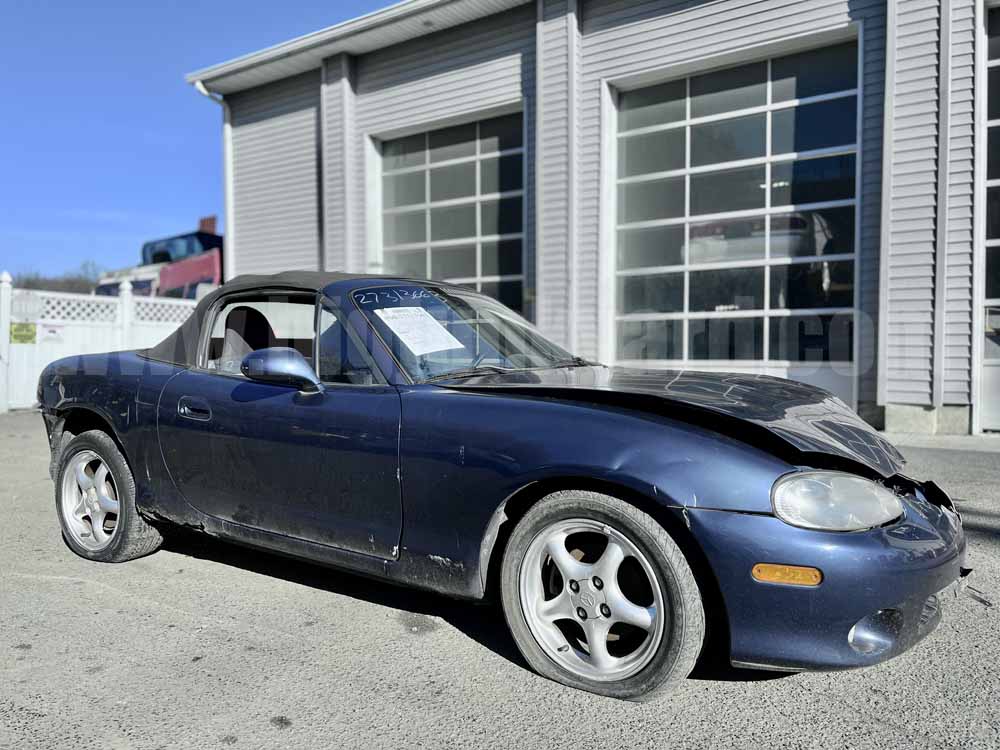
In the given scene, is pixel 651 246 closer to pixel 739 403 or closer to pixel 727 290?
pixel 727 290

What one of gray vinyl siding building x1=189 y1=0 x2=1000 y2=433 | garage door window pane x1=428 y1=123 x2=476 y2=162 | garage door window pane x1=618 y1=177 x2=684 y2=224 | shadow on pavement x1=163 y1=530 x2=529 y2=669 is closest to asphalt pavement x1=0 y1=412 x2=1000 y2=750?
shadow on pavement x1=163 y1=530 x2=529 y2=669

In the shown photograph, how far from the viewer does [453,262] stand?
40.7 ft

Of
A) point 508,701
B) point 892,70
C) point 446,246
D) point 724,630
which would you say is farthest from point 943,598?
point 446,246

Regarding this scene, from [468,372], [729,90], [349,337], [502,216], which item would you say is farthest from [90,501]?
[729,90]

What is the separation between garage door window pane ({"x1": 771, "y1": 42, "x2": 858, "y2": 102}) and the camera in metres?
9.06

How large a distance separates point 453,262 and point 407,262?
98 cm

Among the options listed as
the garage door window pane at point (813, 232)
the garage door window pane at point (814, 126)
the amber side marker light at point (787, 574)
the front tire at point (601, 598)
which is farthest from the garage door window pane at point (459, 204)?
the amber side marker light at point (787, 574)

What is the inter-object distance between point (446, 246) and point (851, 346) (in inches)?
254

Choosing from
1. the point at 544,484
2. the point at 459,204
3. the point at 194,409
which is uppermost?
the point at 459,204

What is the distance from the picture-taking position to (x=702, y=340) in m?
10.1

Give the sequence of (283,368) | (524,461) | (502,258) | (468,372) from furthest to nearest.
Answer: (502,258)
(468,372)
(283,368)
(524,461)

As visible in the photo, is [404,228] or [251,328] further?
[404,228]

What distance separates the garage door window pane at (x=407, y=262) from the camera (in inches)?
502

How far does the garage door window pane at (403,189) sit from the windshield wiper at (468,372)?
1002 centimetres
